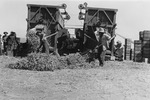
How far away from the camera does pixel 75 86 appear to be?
7.17 meters

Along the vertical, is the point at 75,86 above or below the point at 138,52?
below

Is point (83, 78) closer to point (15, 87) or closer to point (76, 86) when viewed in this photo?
point (76, 86)

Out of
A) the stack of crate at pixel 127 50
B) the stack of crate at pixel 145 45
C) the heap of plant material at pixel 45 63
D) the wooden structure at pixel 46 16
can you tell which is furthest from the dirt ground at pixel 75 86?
the stack of crate at pixel 127 50

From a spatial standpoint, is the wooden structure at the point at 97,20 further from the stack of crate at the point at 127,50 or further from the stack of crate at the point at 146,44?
the stack of crate at the point at 127,50

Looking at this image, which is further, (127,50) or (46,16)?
(127,50)

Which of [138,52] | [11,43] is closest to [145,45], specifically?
[138,52]

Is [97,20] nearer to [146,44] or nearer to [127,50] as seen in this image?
[146,44]

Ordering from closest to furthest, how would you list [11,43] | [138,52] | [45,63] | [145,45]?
[45,63], [11,43], [145,45], [138,52]

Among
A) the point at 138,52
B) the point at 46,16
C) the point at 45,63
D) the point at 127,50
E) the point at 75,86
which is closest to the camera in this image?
the point at 75,86

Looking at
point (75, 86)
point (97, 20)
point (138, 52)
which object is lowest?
point (75, 86)

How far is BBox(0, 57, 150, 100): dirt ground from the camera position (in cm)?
630

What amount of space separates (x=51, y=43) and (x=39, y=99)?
1020 cm

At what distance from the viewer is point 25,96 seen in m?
6.31

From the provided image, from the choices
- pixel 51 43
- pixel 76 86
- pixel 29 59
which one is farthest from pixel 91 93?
pixel 51 43
